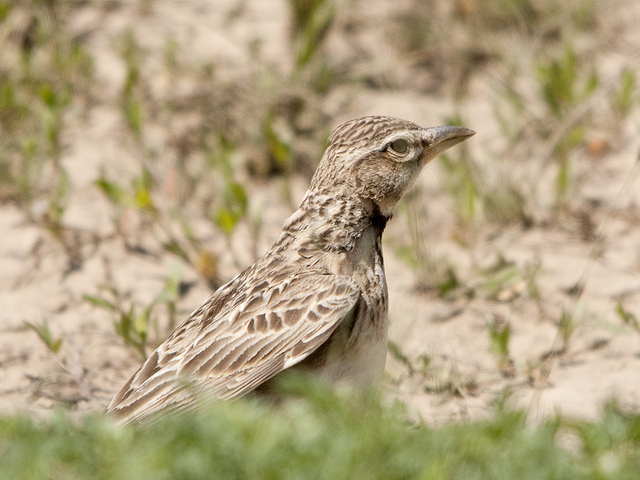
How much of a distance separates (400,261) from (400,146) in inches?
89.6

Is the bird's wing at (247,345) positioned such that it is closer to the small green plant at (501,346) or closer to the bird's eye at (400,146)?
the bird's eye at (400,146)

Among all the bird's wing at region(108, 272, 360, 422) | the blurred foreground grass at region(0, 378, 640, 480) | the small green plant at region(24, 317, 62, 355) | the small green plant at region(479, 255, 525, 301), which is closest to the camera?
the blurred foreground grass at region(0, 378, 640, 480)

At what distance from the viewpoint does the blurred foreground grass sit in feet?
10.6

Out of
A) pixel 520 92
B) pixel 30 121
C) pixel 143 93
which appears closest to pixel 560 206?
pixel 520 92

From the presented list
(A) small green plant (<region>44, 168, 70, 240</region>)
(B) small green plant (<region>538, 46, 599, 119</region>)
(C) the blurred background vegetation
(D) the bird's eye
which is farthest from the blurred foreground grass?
(B) small green plant (<region>538, 46, 599, 119</region>)

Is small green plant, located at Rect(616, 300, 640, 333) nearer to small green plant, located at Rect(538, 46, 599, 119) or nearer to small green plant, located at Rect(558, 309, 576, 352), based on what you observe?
small green plant, located at Rect(558, 309, 576, 352)

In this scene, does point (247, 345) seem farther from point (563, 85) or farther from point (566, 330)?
point (563, 85)

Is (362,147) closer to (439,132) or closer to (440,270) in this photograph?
(439,132)

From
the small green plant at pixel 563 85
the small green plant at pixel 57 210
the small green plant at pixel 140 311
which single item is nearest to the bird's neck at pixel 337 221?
the small green plant at pixel 140 311

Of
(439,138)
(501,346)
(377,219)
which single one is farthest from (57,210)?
(501,346)

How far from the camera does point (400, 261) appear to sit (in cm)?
735

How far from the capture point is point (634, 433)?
3816 millimetres

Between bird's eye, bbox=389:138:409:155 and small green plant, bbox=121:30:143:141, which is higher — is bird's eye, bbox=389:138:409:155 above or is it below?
below

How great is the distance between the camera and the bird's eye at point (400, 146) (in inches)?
204
